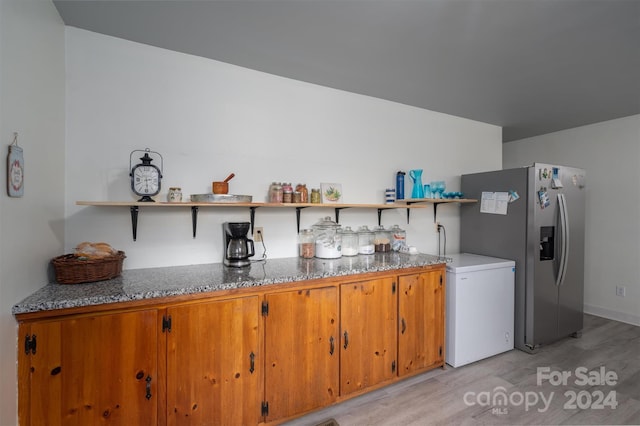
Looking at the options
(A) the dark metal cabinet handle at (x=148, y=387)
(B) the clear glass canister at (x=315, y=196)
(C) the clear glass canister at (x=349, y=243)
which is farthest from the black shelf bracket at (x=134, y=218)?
(C) the clear glass canister at (x=349, y=243)

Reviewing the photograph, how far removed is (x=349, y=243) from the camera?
253 centimetres

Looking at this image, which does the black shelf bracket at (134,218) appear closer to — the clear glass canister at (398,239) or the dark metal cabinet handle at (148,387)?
the dark metal cabinet handle at (148,387)

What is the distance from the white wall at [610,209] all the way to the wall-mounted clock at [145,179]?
482 centimetres

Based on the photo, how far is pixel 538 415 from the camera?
6.22ft

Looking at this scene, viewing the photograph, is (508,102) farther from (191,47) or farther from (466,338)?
(191,47)

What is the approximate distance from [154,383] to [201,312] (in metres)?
0.38

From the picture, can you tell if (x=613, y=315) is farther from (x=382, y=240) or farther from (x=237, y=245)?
(x=237, y=245)

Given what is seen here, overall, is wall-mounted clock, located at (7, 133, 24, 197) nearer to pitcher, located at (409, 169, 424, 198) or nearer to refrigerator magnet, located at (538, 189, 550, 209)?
pitcher, located at (409, 169, 424, 198)

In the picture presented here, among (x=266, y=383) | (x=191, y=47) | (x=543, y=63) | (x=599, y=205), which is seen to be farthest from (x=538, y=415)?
(x=191, y=47)

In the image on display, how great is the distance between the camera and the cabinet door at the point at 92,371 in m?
1.25

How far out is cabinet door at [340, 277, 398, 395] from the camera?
1.94 m

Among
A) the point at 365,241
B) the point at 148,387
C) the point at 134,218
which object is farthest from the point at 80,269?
the point at 365,241

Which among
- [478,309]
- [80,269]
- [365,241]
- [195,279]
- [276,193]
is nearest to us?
[80,269]

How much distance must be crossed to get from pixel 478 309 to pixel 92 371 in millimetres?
2657
